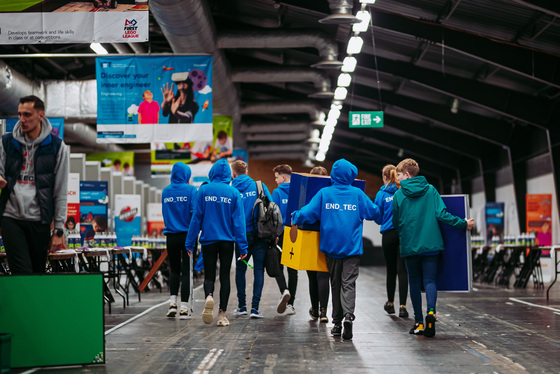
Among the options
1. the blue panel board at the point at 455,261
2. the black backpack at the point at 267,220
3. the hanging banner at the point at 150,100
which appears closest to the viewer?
the blue panel board at the point at 455,261

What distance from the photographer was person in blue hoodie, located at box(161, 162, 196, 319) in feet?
30.5

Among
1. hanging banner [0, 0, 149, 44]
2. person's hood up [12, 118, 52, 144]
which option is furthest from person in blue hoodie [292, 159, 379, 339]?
hanging banner [0, 0, 149, 44]

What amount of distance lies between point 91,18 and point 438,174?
28035 millimetres

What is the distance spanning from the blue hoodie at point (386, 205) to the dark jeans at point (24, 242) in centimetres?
436

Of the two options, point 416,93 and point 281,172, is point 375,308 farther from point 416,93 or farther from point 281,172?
point 416,93

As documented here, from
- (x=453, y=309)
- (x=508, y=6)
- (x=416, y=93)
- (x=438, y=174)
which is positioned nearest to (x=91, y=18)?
(x=453, y=309)

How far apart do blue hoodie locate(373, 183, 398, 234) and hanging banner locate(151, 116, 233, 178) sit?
11.2m

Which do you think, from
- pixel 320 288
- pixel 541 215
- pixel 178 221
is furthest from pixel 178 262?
pixel 541 215

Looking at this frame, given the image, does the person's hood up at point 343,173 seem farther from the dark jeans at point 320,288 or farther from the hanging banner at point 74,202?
the hanging banner at point 74,202

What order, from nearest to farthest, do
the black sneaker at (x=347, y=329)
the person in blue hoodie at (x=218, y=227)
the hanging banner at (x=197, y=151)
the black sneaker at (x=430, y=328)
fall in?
1. the black sneaker at (x=347, y=329)
2. the black sneaker at (x=430, y=328)
3. the person in blue hoodie at (x=218, y=227)
4. the hanging banner at (x=197, y=151)

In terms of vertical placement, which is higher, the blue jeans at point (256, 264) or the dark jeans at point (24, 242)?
the dark jeans at point (24, 242)

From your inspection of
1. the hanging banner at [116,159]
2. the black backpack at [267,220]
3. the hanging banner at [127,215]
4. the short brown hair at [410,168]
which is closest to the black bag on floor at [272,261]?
the black backpack at [267,220]

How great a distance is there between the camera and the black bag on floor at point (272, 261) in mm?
9281

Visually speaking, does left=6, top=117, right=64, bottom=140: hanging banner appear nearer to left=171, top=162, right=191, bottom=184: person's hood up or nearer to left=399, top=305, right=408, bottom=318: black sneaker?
→ left=171, top=162, right=191, bottom=184: person's hood up
